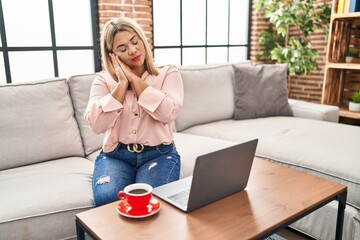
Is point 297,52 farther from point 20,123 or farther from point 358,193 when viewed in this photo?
point 20,123

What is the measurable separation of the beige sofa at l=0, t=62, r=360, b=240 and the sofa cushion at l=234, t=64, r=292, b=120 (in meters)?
0.01

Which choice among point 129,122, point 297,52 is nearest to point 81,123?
point 129,122

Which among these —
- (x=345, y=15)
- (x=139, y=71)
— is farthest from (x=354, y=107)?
(x=139, y=71)

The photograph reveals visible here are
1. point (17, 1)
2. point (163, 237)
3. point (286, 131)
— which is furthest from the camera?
point (17, 1)

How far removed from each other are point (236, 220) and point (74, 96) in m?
1.36

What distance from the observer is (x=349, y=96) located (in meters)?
3.51

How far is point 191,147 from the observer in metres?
2.01

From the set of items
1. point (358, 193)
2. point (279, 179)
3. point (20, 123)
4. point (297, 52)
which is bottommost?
point (358, 193)

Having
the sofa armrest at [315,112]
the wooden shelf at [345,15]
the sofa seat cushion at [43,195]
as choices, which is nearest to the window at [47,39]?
the sofa seat cushion at [43,195]

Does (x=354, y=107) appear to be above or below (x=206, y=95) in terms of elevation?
below

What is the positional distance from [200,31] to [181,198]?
2.70m

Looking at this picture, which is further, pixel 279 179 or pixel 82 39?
pixel 82 39

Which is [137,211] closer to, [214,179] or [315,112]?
[214,179]

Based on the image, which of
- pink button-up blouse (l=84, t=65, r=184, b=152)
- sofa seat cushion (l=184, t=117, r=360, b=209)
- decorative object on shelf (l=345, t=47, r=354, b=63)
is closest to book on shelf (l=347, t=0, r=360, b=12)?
decorative object on shelf (l=345, t=47, r=354, b=63)
